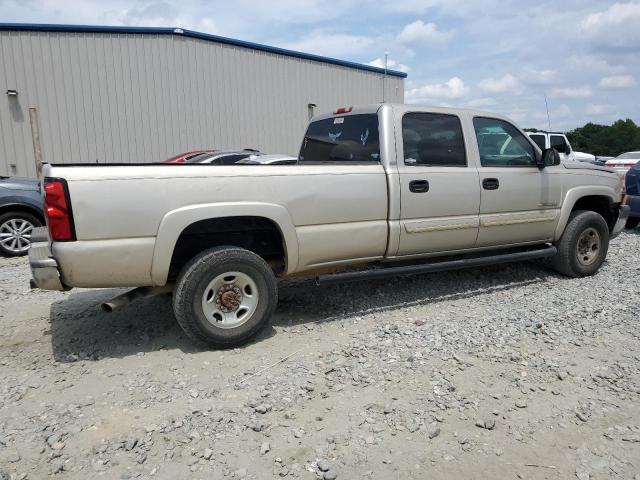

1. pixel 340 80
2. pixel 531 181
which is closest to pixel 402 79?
pixel 340 80

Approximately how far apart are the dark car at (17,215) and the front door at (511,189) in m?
6.41

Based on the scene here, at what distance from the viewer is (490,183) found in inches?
200

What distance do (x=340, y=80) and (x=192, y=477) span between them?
1942 cm

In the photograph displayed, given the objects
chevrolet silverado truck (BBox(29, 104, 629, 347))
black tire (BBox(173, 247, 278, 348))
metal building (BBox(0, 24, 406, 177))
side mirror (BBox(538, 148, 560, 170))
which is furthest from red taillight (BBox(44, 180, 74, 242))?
metal building (BBox(0, 24, 406, 177))

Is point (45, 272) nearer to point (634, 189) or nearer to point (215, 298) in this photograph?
point (215, 298)

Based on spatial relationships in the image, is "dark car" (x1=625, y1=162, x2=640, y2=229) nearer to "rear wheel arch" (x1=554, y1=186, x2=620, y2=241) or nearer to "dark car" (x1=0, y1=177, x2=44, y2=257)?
"rear wheel arch" (x1=554, y1=186, x2=620, y2=241)

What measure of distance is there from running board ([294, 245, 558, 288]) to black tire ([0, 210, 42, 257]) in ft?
17.7

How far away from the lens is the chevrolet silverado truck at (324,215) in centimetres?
353

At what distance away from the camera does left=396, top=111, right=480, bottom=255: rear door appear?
4617 mm

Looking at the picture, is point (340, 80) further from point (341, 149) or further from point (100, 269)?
point (100, 269)

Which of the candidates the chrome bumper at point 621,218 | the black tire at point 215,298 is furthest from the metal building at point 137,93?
the chrome bumper at point 621,218

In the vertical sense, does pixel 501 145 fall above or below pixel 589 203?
above

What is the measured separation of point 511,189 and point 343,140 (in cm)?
178

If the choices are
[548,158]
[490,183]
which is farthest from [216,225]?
[548,158]
